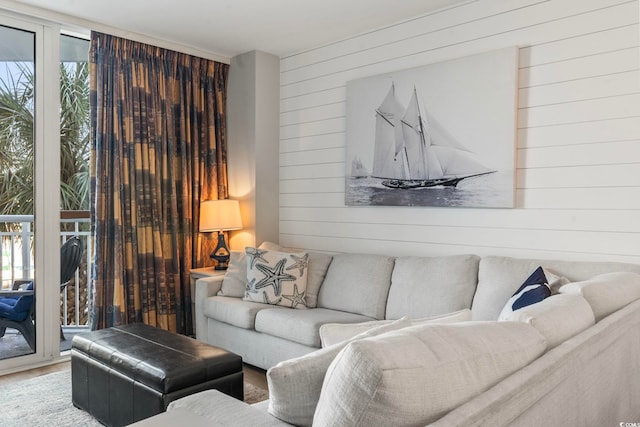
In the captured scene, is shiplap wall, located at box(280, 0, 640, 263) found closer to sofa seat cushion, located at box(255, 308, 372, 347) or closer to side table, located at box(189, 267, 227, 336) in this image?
sofa seat cushion, located at box(255, 308, 372, 347)

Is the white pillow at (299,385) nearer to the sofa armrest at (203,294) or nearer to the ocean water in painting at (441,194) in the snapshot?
the ocean water in painting at (441,194)

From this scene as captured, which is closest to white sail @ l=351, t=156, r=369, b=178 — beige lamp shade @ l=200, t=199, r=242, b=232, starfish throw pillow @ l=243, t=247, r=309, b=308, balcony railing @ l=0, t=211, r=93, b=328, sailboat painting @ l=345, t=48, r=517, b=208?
sailboat painting @ l=345, t=48, r=517, b=208

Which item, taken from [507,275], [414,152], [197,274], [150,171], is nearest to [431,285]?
[507,275]

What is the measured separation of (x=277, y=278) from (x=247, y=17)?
6.45 feet

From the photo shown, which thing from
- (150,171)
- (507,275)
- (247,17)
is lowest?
(507,275)

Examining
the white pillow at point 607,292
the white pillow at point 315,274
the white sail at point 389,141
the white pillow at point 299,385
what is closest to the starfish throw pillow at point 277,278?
the white pillow at point 315,274

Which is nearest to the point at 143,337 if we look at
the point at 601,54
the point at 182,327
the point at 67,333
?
the point at 182,327

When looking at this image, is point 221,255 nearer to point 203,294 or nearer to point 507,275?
point 203,294

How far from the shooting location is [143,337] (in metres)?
2.90

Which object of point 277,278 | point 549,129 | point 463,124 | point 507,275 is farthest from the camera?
point 277,278

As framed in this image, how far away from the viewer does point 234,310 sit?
3.68 meters

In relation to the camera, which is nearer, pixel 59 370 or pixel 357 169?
pixel 59 370

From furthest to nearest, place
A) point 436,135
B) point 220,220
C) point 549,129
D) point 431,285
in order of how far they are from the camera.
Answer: point 220,220
point 436,135
point 431,285
point 549,129

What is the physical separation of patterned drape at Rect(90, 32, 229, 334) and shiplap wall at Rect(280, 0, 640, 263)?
150cm
